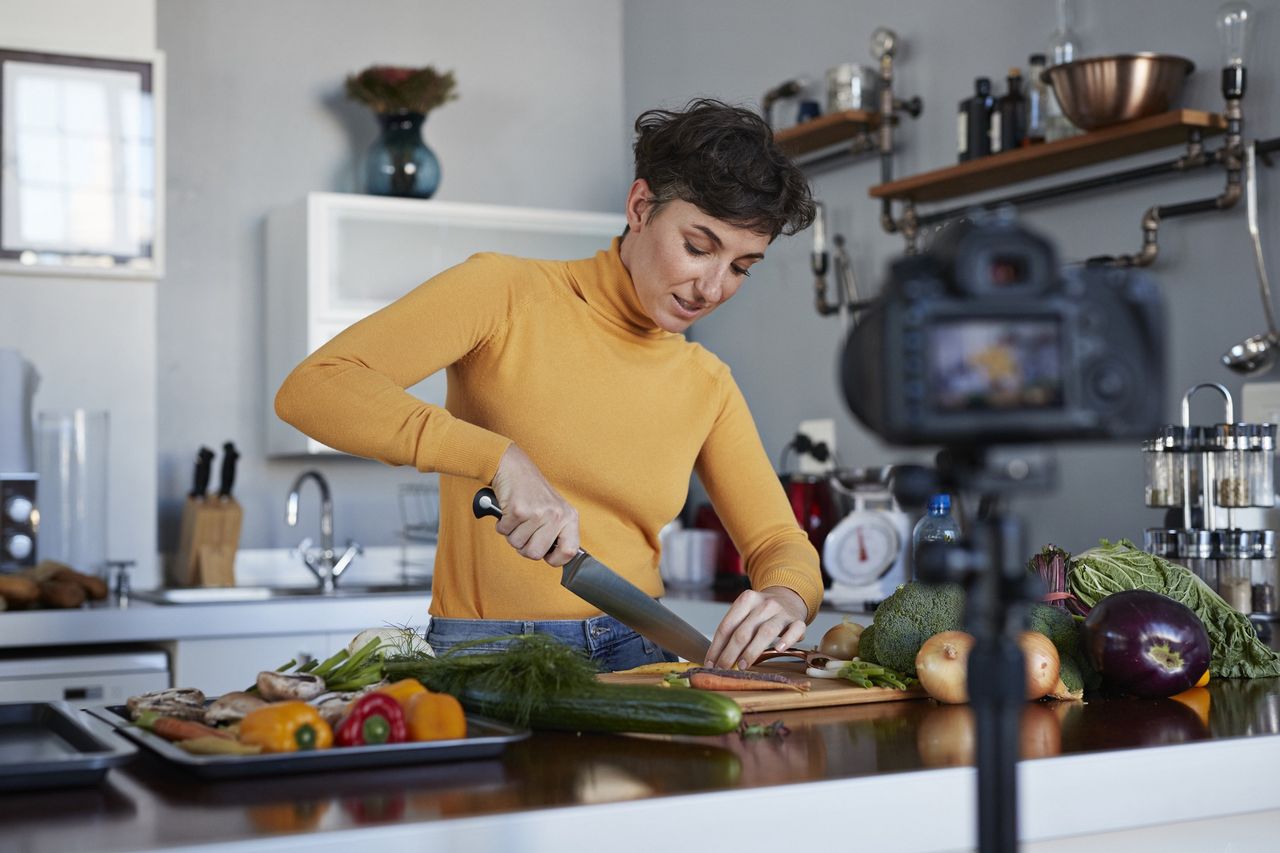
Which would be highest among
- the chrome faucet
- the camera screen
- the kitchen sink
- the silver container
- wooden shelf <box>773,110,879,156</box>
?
the silver container

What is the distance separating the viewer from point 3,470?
10.5 feet

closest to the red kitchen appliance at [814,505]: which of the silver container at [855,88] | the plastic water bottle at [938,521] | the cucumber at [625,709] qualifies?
the silver container at [855,88]

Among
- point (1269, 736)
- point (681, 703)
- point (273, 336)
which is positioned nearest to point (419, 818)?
point (681, 703)

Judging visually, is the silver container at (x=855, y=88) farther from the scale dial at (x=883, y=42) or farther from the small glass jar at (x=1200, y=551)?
the small glass jar at (x=1200, y=551)

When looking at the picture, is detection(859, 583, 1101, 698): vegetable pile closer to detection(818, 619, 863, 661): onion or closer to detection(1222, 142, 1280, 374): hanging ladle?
detection(818, 619, 863, 661): onion

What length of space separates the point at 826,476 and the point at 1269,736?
2099mm

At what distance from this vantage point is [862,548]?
294 centimetres

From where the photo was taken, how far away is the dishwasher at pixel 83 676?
113 inches

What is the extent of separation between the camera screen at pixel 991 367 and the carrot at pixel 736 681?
771 millimetres

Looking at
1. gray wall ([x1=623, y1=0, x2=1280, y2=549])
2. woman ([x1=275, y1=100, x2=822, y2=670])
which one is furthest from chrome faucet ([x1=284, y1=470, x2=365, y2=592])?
woman ([x1=275, y1=100, x2=822, y2=670])

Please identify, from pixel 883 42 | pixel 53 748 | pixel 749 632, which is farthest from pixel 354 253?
pixel 53 748

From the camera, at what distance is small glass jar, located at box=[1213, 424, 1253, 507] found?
2189mm

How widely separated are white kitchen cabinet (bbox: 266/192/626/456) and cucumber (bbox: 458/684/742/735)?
8.31 ft

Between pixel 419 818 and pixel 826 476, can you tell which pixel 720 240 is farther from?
pixel 826 476
